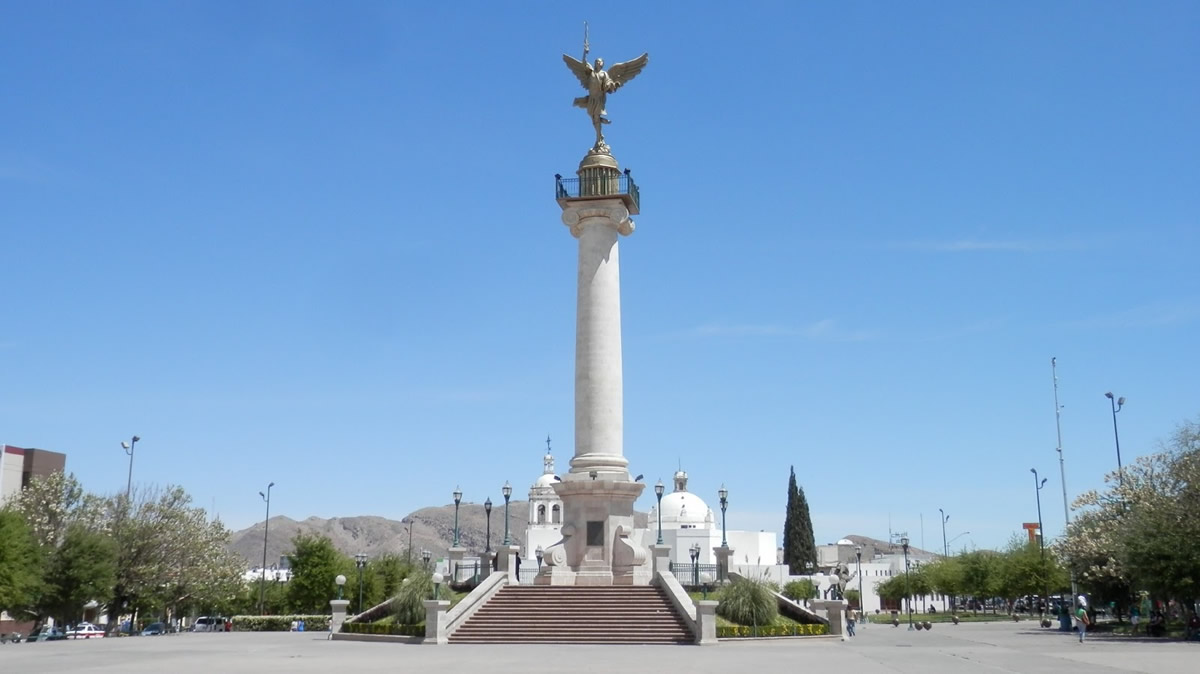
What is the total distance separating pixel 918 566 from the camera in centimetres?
12662

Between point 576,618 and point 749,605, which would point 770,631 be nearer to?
point 749,605

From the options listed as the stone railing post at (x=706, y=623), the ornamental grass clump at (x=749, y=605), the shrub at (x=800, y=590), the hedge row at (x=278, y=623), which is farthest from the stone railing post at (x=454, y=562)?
the shrub at (x=800, y=590)

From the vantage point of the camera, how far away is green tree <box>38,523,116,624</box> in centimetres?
4716

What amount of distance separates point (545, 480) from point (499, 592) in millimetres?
87808

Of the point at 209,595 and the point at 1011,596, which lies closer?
the point at 209,595

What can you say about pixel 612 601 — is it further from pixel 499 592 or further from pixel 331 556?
pixel 331 556

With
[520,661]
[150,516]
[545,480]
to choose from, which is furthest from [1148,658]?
[545,480]

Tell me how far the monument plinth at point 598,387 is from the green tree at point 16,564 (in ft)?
68.2

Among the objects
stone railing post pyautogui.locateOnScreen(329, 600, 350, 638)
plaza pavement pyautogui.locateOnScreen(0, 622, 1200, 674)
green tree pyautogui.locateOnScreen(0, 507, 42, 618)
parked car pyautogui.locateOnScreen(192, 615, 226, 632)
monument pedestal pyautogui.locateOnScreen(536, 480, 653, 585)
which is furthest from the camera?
parked car pyautogui.locateOnScreen(192, 615, 226, 632)

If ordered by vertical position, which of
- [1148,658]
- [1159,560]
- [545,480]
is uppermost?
[545,480]

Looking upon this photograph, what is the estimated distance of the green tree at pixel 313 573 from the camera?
66.3 m

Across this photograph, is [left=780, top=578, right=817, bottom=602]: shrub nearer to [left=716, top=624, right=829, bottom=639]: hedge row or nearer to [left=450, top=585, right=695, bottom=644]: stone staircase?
[left=716, top=624, right=829, bottom=639]: hedge row

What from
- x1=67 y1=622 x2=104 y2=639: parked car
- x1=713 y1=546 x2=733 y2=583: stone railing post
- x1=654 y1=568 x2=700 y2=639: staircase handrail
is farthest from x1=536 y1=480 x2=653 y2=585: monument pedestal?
x1=67 y1=622 x2=104 y2=639: parked car

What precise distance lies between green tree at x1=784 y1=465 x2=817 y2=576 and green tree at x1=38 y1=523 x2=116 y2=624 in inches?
3270
